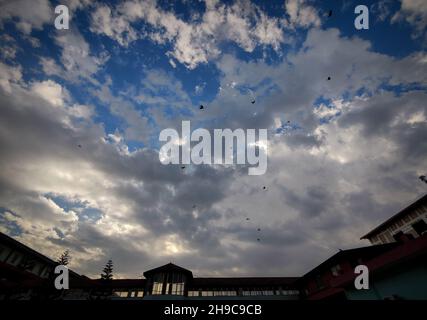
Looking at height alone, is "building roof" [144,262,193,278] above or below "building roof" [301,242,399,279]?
below

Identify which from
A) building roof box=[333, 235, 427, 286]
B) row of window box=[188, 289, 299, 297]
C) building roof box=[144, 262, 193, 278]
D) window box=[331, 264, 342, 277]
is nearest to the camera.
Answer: building roof box=[333, 235, 427, 286]

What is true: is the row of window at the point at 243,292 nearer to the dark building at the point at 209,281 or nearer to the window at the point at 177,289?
the dark building at the point at 209,281

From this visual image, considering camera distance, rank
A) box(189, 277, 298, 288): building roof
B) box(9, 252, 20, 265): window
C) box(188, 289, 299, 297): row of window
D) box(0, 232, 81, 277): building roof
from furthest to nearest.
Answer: box(189, 277, 298, 288): building roof → box(188, 289, 299, 297): row of window → box(9, 252, 20, 265): window → box(0, 232, 81, 277): building roof

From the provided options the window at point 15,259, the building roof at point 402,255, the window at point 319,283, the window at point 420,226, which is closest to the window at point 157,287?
the window at point 15,259

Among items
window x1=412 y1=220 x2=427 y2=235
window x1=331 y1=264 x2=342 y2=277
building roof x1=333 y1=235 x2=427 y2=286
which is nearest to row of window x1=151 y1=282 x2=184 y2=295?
window x1=331 y1=264 x2=342 y2=277

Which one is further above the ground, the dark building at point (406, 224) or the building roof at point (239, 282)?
the dark building at point (406, 224)

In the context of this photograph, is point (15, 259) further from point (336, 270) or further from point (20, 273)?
point (336, 270)

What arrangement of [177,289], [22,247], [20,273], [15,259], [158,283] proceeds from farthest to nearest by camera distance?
1. [177,289]
2. [158,283]
3. [22,247]
4. [15,259]
5. [20,273]

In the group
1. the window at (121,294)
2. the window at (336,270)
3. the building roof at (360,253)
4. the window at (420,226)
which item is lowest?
the window at (121,294)

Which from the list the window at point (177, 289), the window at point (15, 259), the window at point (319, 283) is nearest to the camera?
the window at point (319, 283)

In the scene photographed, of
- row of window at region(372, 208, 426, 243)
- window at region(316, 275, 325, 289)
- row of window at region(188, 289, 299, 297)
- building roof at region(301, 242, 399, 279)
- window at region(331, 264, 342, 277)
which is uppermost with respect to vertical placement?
row of window at region(372, 208, 426, 243)

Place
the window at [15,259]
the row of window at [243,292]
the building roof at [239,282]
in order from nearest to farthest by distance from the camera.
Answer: the window at [15,259] < the row of window at [243,292] < the building roof at [239,282]

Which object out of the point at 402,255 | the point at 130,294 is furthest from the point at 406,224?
the point at 130,294

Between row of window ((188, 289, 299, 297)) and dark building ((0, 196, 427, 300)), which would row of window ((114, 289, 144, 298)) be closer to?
dark building ((0, 196, 427, 300))
